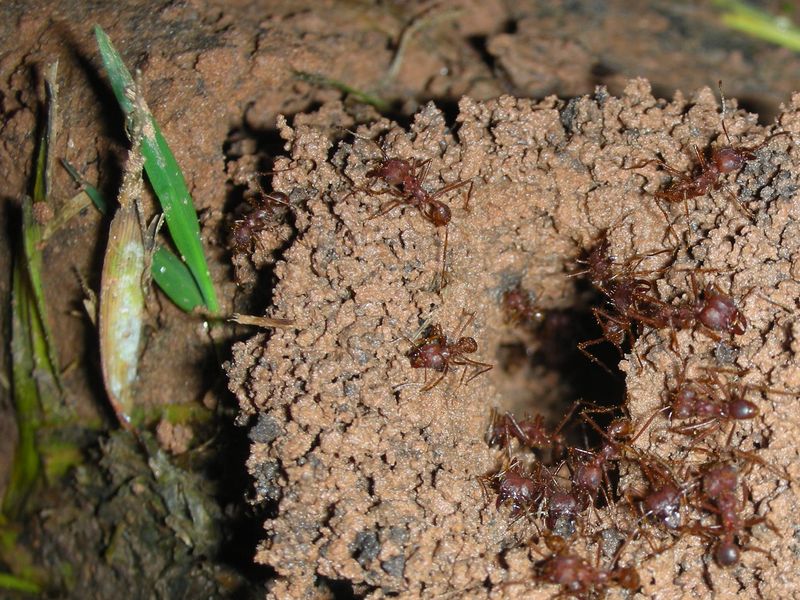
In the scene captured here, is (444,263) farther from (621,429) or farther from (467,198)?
(621,429)

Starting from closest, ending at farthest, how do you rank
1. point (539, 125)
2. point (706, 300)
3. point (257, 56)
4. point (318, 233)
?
1. point (706, 300)
2. point (318, 233)
3. point (539, 125)
4. point (257, 56)

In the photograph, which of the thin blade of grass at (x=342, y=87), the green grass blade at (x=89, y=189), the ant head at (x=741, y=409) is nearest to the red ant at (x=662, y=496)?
the ant head at (x=741, y=409)

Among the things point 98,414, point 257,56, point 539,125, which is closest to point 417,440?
point 539,125

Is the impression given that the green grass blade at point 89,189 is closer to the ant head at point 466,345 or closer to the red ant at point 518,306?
the ant head at point 466,345

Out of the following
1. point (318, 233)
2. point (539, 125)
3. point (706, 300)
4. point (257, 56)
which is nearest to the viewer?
point (706, 300)

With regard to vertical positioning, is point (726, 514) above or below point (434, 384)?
below

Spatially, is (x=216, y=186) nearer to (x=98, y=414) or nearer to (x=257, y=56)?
(x=257, y=56)

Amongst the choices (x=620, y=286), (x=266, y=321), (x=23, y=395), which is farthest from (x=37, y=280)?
(x=620, y=286)
